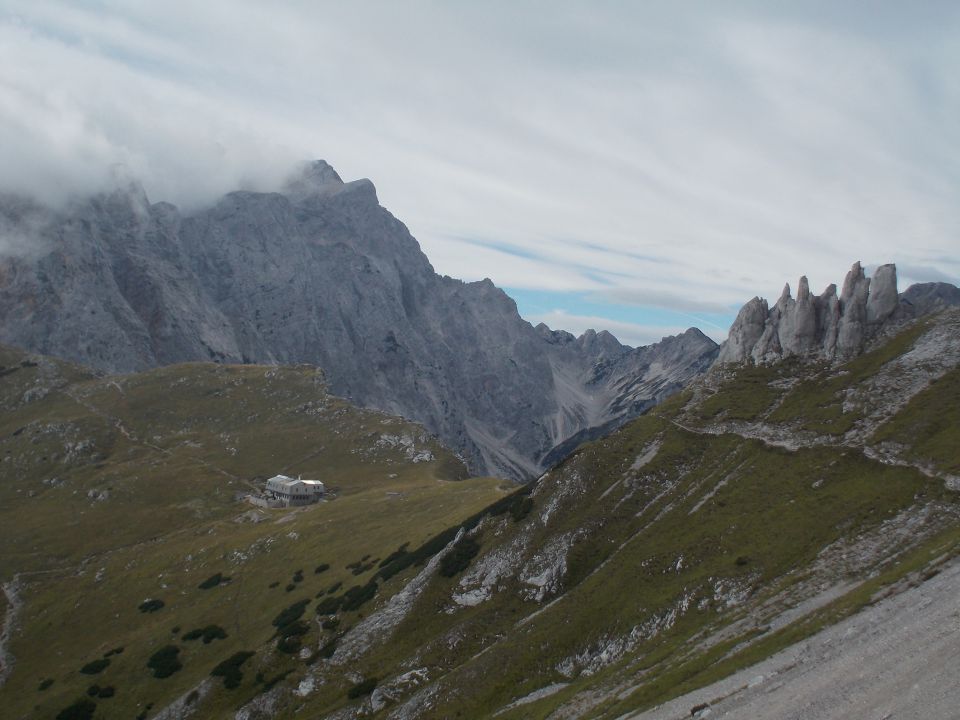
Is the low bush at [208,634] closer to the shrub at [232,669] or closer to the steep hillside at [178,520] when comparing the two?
the steep hillside at [178,520]

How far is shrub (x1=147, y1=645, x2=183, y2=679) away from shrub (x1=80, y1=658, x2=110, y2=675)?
6.45m

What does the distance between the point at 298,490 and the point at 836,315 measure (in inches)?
3543

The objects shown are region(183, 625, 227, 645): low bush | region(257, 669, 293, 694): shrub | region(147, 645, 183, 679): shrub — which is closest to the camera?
region(257, 669, 293, 694): shrub

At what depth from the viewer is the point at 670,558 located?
5444 centimetres

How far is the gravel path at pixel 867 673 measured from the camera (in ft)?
86.2

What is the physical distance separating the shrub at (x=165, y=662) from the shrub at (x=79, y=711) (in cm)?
587

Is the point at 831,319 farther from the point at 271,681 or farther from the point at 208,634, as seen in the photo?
the point at 208,634

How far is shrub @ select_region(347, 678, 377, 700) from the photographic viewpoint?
52719 mm

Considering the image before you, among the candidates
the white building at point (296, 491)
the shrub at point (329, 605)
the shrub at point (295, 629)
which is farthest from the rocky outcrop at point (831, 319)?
the white building at point (296, 491)

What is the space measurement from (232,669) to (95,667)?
74.5 feet

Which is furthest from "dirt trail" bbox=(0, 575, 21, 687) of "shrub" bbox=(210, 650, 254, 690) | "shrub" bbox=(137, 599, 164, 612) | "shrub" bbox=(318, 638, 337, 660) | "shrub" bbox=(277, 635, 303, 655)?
"shrub" bbox=(318, 638, 337, 660)

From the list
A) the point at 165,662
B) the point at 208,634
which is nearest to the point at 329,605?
the point at 208,634

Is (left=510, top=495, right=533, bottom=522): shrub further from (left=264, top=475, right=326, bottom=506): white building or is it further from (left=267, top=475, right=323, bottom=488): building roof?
(left=267, top=475, right=323, bottom=488): building roof

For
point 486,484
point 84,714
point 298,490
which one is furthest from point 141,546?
point 486,484
